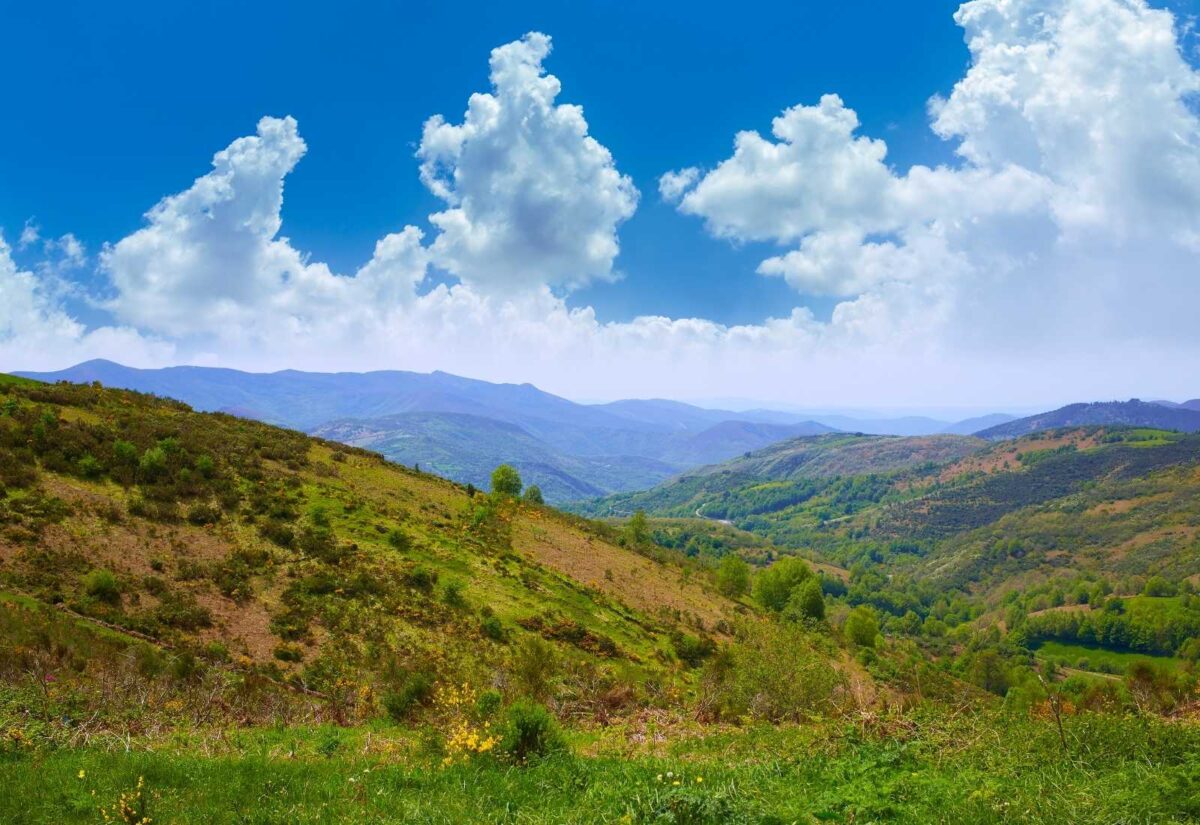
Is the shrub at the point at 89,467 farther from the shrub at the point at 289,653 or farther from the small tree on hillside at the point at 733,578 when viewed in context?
the small tree on hillside at the point at 733,578

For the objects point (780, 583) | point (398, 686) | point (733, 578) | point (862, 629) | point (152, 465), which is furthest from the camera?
point (780, 583)

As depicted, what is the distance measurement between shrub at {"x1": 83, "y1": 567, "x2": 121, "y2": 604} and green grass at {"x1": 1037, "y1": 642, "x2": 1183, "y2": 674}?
179m

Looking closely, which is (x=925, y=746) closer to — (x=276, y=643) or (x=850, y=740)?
(x=850, y=740)

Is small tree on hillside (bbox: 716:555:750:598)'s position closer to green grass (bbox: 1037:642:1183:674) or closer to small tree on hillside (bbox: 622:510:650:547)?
small tree on hillside (bbox: 622:510:650:547)

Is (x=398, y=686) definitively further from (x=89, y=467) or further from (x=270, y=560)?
(x=89, y=467)

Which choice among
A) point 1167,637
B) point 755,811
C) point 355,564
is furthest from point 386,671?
point 1167,637

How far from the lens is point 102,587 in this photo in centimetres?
1881

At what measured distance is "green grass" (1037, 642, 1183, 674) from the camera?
138500 millimetres

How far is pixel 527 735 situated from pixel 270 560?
20584 mm

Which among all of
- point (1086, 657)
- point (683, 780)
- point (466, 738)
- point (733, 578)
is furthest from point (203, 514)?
point (1086, 657)

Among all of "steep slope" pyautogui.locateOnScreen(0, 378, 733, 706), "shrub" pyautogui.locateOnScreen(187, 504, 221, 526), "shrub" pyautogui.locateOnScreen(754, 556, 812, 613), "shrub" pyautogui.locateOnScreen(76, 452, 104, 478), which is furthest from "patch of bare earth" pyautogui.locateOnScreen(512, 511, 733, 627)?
"shrub" pyautogui.locateOnScreen(76, 452, 104, 478)

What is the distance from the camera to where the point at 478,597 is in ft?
96.6

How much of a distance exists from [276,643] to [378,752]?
12.1m

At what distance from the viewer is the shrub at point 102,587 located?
61.2 ft
